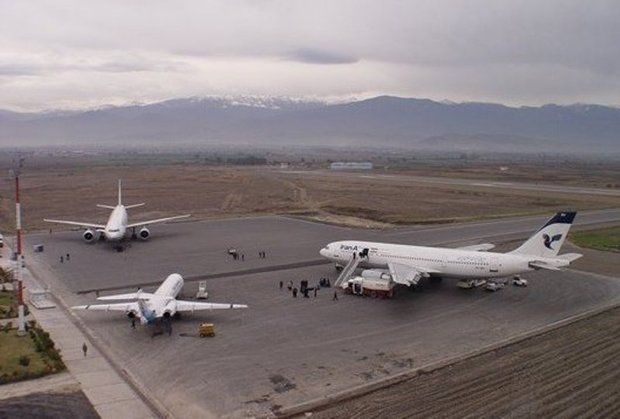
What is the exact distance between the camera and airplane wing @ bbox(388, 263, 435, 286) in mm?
56031

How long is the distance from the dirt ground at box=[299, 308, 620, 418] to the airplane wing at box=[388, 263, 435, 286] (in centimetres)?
1412

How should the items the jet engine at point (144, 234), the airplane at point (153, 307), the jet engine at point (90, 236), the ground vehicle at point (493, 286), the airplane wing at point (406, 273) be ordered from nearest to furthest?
the airplane at point (153, 307), the airplane wing at point (406, 273), the ground vehicle at point (493, 286), the jet engine at point (90, 236), the jet engine at point (144, 234)

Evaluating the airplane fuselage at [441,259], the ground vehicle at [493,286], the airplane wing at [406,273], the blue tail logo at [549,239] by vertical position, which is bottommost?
the ground vehicle at [493,286]

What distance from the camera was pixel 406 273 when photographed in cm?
5784

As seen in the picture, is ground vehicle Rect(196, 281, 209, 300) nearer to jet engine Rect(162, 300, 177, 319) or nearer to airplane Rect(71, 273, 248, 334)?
airplane Rect(71, 273, 248, 334)

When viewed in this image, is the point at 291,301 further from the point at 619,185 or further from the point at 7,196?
the point at 619,185

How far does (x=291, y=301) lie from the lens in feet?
180

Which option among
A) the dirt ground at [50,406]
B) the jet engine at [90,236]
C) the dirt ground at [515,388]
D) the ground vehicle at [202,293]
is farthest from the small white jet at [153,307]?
the jet engine at [90,236]

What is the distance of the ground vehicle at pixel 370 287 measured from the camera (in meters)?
56.7

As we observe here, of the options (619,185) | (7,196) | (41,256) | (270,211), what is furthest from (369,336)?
(619,185)

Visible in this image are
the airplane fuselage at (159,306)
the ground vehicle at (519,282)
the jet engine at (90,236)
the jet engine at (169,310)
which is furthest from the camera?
the jet engine at (90,236)

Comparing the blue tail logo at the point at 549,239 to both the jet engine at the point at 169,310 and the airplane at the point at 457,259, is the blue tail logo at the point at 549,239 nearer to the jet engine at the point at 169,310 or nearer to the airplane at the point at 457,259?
the airplane at the point at 457,259

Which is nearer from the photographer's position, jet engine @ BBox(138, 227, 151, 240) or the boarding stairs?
the boarding stairs

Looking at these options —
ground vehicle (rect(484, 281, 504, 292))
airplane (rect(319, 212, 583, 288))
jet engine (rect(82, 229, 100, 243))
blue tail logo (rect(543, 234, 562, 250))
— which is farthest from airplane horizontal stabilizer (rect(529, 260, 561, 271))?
jet engine (rect(82, 229, 100, 243))
